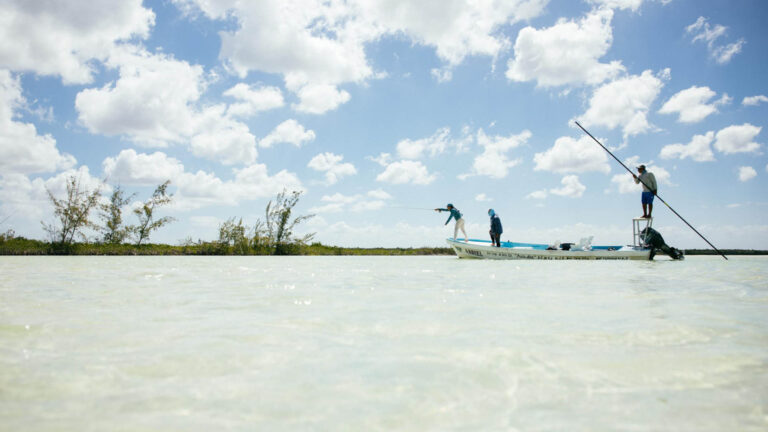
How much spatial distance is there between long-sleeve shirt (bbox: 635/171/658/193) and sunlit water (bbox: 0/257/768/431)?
13247 mm

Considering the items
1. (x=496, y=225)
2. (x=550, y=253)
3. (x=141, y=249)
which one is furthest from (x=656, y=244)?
(x=141, y=249)

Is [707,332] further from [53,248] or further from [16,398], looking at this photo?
[53,248]

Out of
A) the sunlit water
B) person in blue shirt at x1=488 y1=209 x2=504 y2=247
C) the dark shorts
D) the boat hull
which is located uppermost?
the dark shorts

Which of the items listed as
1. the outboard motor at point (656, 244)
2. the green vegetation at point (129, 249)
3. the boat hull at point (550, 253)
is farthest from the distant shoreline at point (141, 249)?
the outboard motor at point (656, 244)

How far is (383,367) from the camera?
2.13 m

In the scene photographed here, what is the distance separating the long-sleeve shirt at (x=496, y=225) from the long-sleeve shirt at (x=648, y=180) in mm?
5240

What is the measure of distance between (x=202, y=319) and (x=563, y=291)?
4273mm

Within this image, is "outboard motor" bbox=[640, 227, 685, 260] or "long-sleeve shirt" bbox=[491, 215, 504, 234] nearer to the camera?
"outboard motor" bbox=[640, 227, 685, 260]

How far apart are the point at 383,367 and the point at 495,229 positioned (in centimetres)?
1656

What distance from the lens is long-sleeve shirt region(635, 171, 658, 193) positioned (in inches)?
619

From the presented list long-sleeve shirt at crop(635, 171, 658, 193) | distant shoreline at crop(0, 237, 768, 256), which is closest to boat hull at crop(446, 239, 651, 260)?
long-sleeve shirt at crop(635, 171, 658, 193)

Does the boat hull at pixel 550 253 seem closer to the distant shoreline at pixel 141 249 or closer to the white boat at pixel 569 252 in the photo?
the white boat at pixel 569 252

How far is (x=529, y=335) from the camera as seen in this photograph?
9.37ft

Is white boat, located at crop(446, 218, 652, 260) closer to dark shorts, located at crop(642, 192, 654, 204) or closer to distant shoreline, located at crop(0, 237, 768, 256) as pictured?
dark shorts, located at crop(642, 192, 654, 204)
